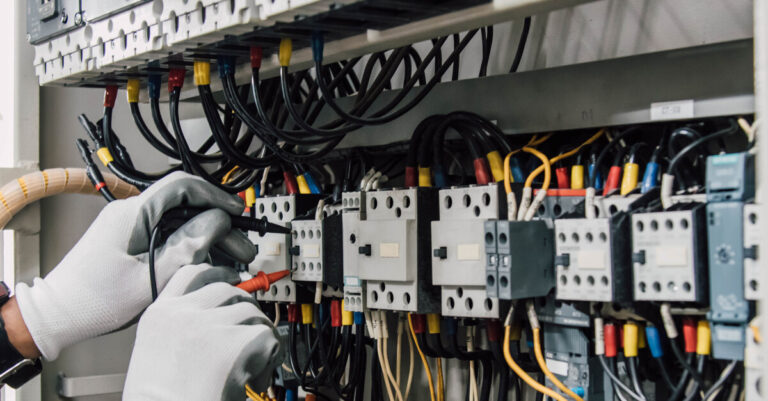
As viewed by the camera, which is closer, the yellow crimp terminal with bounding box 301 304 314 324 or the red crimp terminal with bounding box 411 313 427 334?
the red crimp terminal with bounding box 411 313 427 334

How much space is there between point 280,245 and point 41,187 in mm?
582

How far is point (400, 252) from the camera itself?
49.4 inches

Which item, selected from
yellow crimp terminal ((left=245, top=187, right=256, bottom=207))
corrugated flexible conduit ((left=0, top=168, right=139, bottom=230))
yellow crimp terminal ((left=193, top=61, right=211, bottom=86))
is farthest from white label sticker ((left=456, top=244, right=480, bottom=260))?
corrugated flexible conduit ((left=0, top=168, right=139, bottom=230))

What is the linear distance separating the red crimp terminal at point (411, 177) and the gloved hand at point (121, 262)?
318 mm

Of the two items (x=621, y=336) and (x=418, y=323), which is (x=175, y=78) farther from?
(x=621, y=336)

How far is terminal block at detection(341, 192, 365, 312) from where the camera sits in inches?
53.0

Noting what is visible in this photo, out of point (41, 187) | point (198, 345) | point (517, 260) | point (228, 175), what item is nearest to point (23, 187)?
point (41, 187)

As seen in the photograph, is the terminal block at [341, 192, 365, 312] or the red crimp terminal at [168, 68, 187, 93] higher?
the red crimp terminal at [168, 68, 187, 93]

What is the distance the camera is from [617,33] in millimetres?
1311

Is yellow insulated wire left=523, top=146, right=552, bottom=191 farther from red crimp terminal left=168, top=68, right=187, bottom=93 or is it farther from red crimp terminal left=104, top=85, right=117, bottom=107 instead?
red crimp terminal left=104, top=85, right=117, bottom=107

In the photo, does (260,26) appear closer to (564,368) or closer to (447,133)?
(447,133)

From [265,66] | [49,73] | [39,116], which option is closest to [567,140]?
[265,66]

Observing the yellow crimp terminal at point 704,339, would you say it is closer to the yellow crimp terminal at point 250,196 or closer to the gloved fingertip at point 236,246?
the gloved fingertip at point 236,246

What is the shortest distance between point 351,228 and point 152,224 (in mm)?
364
